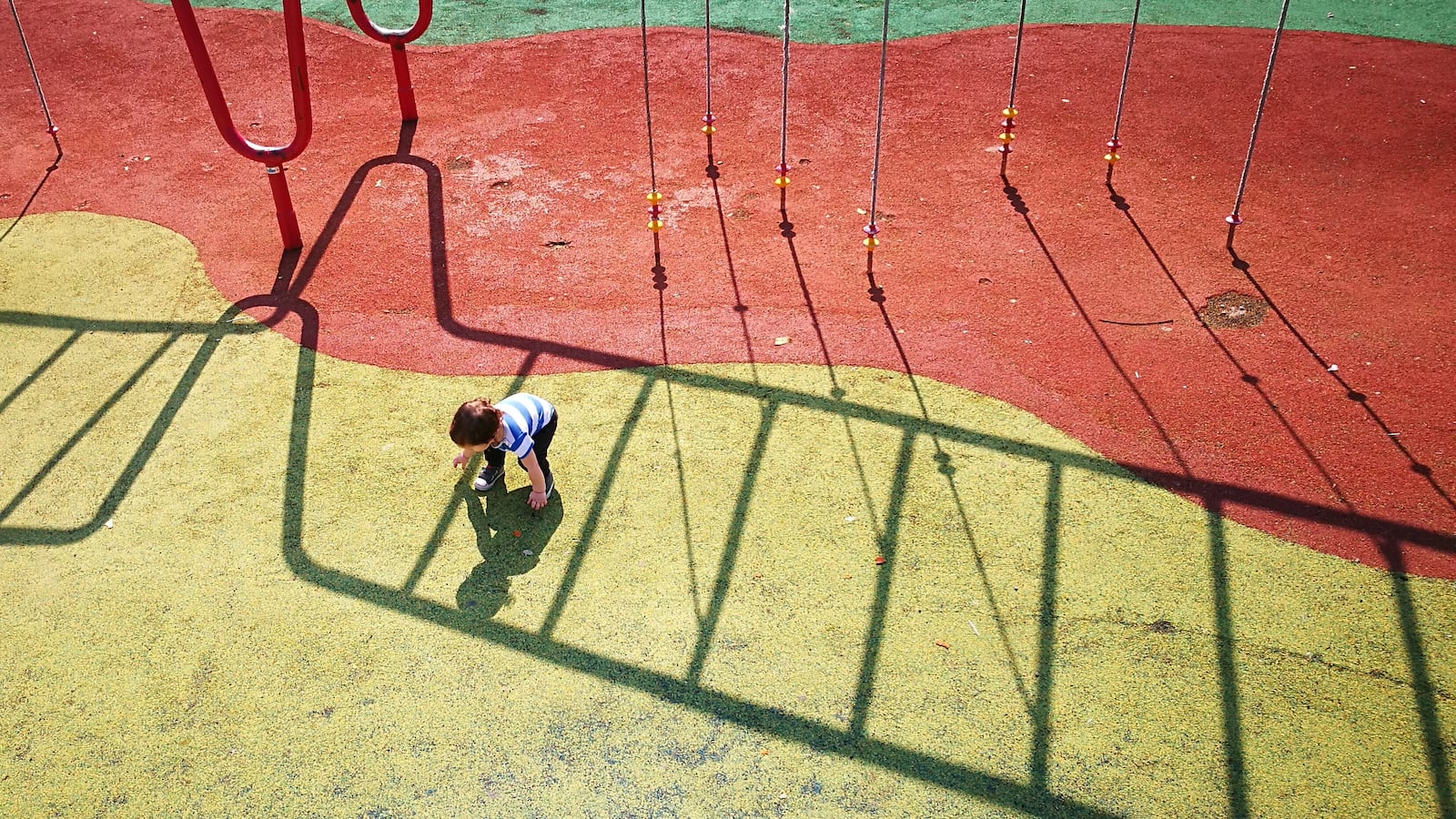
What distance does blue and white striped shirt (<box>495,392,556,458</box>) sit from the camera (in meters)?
5.25

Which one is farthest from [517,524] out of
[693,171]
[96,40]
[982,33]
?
[96,40]

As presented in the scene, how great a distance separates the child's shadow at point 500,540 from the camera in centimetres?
512

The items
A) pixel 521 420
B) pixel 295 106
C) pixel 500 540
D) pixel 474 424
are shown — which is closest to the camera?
pixel 474 424

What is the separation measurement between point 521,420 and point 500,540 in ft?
2.23

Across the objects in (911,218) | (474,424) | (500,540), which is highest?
(474,424)

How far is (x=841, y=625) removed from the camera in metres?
4.93

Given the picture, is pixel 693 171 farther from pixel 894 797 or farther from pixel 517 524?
pixel 894 797

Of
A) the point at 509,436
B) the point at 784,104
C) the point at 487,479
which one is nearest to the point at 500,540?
the point at 487,479

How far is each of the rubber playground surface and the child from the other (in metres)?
0.17

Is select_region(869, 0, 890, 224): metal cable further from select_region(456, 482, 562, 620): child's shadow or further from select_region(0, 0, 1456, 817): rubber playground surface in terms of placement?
select_region(456, 482, 562, 620): child's shadow

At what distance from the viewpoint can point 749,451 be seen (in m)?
5.94

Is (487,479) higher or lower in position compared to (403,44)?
lower

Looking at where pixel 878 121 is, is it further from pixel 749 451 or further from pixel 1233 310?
pixel 1233 310

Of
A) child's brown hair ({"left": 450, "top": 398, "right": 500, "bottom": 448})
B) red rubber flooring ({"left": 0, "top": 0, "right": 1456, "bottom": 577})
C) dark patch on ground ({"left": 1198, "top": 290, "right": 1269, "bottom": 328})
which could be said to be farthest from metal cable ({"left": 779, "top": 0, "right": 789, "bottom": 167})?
child's brown hair ({"left": 450, "top": 398, "right": 500, "bottom": 448})
